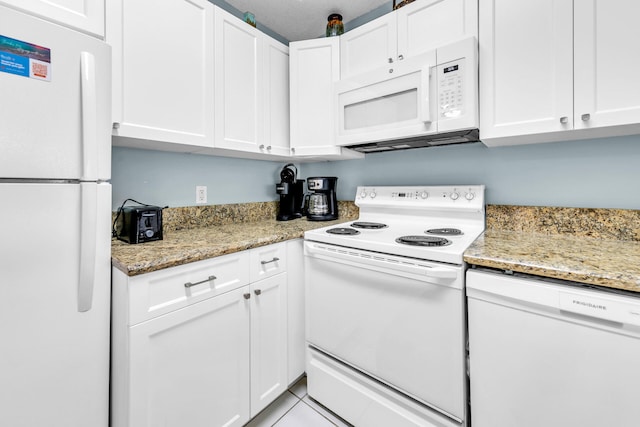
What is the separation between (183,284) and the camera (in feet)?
3.70

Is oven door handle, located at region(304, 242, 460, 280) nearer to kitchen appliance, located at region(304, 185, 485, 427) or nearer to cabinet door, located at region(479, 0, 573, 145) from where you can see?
kitchen appliance, located at region(304, 185, 485, 427)

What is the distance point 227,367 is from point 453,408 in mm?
960

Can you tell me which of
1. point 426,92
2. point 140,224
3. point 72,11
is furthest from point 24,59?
point 426,92

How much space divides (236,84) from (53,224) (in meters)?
1.19

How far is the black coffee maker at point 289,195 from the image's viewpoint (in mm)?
2093

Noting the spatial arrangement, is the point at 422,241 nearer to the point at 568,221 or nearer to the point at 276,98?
the point at 568,221

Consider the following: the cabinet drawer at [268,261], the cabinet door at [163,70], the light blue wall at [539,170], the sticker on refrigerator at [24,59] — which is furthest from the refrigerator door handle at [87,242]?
the light blue wall at [539,170]

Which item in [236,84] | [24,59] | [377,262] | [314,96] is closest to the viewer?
[24,59]

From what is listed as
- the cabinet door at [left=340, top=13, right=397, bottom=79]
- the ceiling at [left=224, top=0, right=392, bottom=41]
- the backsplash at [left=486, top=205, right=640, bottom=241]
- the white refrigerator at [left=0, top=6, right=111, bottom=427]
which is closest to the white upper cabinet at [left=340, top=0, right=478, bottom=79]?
the cabinet door at [left=340, top=13, right=397, bottom=79]

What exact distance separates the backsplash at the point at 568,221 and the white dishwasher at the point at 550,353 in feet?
2.29

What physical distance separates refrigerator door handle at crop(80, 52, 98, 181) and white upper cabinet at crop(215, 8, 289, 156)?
0.69 meters

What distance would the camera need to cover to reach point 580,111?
115 centimetres

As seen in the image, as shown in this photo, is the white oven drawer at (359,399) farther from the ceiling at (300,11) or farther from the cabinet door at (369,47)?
the ceiling at (300,11)

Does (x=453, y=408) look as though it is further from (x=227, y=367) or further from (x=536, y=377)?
(x=227, y=367)
